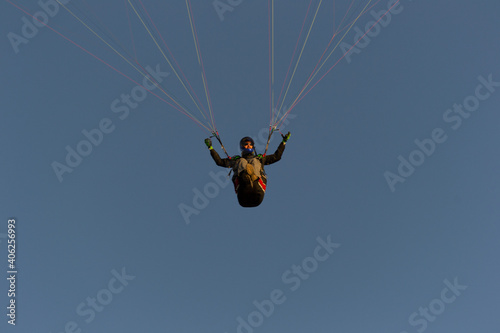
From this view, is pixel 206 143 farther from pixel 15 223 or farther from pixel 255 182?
pixel 15 223

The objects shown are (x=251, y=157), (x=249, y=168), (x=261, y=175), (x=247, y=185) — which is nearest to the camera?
(x=247, y=185)

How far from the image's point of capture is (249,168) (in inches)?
481

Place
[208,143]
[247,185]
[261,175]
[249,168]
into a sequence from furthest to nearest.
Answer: [208,143], [261,175], [249,168], [247,185]

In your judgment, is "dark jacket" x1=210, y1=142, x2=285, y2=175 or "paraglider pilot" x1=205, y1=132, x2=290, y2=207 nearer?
"paraglider pilot" x1=205, y1=132, x2=290, y2=207

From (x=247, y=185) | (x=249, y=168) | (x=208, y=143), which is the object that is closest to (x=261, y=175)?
(x=249, y=168)

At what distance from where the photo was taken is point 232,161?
511 inches

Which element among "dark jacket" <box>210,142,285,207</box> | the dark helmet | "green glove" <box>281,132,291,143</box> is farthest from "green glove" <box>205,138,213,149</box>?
"green glove" <box>281,132,291,143</box>

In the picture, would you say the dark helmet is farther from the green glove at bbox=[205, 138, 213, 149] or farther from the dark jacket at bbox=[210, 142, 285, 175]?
the green glove at bbox=[205, 138, 213, 149]

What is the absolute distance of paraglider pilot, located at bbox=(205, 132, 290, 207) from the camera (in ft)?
39.4

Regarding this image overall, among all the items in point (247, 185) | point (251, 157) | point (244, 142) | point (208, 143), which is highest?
point (208, 143)

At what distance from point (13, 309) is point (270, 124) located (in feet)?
47.9

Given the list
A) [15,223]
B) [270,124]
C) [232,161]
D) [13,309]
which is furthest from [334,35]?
[13,309]

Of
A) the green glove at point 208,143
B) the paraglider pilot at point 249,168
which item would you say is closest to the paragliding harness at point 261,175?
the paraglider pilot at point 249,168

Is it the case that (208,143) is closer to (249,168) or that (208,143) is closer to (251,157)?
(251,157)
